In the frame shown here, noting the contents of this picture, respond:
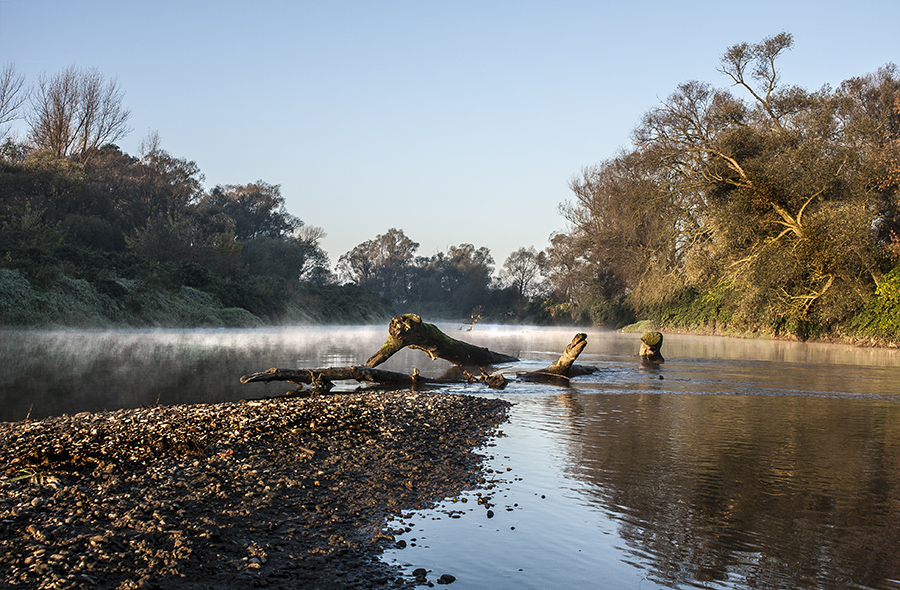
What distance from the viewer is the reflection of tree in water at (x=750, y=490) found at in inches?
192

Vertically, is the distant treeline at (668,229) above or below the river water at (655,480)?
above

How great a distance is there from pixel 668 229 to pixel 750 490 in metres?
36.3

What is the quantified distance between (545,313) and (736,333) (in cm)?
3356

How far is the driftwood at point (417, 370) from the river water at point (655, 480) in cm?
74

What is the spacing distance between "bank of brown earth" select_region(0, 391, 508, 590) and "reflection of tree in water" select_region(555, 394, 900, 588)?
1.76m

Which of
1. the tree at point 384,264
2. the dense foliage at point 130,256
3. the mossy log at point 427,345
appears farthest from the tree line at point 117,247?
the tree at point 384,264

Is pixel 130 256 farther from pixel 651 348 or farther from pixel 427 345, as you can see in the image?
pixel 651 348

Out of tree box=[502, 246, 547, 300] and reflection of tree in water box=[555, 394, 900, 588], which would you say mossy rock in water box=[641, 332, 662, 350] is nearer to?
reflection of tree in water box=[555, 394, 900, 588]

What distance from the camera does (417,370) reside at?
15.6m

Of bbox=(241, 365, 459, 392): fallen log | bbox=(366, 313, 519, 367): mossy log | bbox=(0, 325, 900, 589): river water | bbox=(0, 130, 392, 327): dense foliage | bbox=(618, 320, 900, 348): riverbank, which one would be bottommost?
bbox=(0, 325, 900, 589): river water

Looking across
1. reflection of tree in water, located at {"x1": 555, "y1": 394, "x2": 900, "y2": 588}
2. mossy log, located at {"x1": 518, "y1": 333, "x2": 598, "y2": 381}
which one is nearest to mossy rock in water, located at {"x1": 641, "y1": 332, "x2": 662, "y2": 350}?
mossy log, located at {"x1": 518, "y1": 333, "x2": 598, "y2": 381}

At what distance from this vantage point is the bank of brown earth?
429 centimetres

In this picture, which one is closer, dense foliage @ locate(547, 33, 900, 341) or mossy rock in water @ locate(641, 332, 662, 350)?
mossy rock in water @ locate(641, 332, 662, 350)

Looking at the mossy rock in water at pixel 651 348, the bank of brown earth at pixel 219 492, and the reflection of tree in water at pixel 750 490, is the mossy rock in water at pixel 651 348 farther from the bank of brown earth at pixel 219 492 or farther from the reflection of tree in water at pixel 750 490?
the bank of brown earth at pixel 219 492
